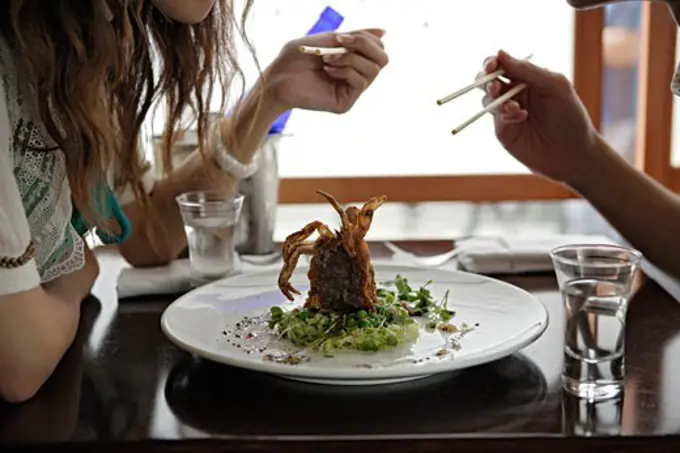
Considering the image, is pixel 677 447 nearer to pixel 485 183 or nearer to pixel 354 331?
pixel 354 331

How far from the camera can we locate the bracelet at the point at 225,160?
58.9 inches

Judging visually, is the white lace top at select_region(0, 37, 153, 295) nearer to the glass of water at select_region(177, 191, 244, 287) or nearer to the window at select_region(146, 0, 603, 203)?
the glass of water at select_region(177, 191, 244, 287)

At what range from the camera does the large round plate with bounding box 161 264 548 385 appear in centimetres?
95

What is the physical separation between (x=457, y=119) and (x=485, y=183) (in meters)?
0.15

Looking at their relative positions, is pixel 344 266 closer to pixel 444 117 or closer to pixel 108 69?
pixel 108 69

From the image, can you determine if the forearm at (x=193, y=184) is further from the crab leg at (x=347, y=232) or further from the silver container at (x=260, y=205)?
the crab leg at (x=347, y=232)

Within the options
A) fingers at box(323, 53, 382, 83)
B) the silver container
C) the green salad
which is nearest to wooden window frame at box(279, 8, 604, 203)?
the silver container

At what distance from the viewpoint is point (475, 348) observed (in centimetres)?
102

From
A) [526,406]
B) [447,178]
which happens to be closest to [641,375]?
[526,406]

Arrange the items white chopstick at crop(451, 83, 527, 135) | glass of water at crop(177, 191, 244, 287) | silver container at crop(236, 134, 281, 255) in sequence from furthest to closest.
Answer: silver container at crop(236, 134, 281, 255), glass of water at crop(177, 191, 244, 287), white chopstick at crop(451, 83, 527, 135)

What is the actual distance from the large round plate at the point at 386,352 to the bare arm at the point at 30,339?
118mm

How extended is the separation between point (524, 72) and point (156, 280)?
0.62 meters

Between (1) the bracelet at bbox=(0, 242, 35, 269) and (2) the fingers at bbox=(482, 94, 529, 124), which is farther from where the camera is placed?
(2) the fingers at bbox=(482, 94, 529, 124)

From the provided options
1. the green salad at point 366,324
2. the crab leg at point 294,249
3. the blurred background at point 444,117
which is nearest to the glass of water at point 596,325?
the green salad at point 366,324
